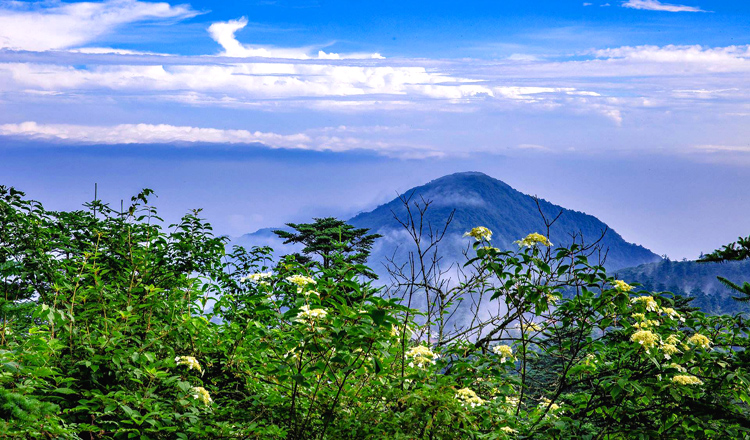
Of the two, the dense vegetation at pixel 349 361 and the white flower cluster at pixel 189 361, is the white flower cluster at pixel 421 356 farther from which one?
the white flower cluster at pixel 189 361

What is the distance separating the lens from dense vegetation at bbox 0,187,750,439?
3006mm

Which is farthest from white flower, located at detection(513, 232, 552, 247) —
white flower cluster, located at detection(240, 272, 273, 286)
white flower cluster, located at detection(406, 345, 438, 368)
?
white flower cluster, located at detection(240, 272, 273, 286)

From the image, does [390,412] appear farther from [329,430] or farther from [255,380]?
[255,380]

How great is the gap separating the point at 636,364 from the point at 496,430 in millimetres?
1224

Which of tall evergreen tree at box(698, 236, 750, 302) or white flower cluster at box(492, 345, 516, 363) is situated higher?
tall evergreen tree at box(698, 236, 750, 302)

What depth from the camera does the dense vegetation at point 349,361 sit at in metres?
3.01

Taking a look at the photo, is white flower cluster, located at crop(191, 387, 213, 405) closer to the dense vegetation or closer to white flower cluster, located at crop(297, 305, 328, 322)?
the dense vegetation

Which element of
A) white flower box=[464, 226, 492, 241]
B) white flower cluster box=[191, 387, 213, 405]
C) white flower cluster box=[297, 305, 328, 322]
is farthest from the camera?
white flower box=[464, 226, 492, 241]

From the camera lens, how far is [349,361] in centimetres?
281

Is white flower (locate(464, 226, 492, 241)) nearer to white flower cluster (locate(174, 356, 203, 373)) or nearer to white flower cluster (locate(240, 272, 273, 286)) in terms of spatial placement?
white flower cluster (locate(240, 272, 273, 286))

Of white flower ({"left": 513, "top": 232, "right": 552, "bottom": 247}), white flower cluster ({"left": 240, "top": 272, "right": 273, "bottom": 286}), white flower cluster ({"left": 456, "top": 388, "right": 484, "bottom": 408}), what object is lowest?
white flower cluster ({"left": 456, "top": 388, "right": 484, "bottom": 408})

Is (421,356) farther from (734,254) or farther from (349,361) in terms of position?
(734,254)

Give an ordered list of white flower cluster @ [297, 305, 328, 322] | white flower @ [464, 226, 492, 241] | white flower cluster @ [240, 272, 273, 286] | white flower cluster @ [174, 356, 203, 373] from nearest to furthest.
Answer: white flower cluster @ [297, 305, 328, 322] → white flower cluster @ [174, 356, 203, 373] → white flower @ [464, 226, 492, 241] → white flower cluster @ [240, 272, 273, 286]

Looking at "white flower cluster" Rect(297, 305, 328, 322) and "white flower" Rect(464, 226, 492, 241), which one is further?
"white flower" Rect(464, 226, 492, 241)
